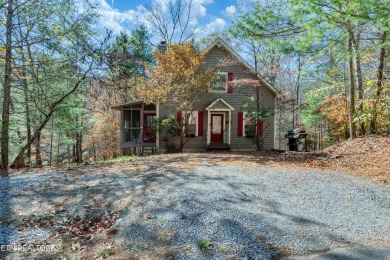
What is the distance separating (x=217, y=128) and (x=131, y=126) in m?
5.91

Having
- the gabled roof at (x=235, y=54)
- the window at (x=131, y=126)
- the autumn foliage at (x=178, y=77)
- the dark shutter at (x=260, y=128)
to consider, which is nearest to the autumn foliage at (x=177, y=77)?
A: the autumn foliage at (x=178, y=77)

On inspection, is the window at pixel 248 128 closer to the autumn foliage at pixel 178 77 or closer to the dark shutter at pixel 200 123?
the dark shutter at pixel 200 123

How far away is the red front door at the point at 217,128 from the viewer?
1411 cm

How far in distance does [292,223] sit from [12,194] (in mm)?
5330

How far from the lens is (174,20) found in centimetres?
2302

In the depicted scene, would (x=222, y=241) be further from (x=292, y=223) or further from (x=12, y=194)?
(x=12, y=194)

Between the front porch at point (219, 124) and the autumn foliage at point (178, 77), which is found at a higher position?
the autumn foliage at point (178, 77)

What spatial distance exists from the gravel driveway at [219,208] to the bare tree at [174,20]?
64.8ft

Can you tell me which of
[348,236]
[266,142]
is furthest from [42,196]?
[266,142]

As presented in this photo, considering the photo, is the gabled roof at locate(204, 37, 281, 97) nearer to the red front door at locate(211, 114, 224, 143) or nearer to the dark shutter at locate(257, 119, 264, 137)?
the dark shutter at locate(257, 119, 264, 137)

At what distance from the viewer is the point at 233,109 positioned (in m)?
13.5

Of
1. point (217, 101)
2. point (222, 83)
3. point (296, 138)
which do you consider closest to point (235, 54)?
point (222, 83)

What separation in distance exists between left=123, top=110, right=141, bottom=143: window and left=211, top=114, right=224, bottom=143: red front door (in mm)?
4622

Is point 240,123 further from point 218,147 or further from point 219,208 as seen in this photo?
point 219,208
